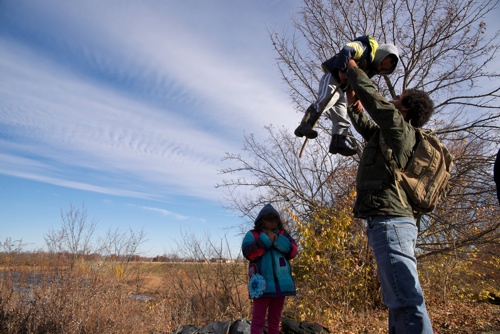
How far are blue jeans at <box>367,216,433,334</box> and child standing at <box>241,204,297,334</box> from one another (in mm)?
1765

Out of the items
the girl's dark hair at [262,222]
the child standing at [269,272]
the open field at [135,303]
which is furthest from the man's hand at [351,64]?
the open field at [135,303]

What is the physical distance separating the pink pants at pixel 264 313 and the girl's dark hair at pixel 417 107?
7.33 ft

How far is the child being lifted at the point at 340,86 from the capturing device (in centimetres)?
237

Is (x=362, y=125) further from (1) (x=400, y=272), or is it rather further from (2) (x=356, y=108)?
(1) (x=400, y=272)

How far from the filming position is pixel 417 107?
90.2 inches

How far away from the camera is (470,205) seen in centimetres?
711

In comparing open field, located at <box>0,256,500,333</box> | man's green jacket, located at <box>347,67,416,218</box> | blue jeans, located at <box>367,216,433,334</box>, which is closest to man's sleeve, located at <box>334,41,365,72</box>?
man's green jacket, located at <box>347,67,416,218</box>

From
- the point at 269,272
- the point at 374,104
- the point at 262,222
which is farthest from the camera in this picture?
the point at 262,222

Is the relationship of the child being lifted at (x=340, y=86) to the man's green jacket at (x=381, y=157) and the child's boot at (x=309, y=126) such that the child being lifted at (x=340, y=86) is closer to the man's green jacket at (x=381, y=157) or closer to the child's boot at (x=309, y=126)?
the child's boot at (x=309, y=126)

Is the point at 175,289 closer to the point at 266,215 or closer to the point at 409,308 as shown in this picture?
the point at 266,215

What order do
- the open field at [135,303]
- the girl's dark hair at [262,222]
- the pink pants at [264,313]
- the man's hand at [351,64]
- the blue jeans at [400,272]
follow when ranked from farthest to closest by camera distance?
the open field at [135,303], the girl's dark hair at [262,222], the pink pants at [264,313], the man's hand at [351,64], the blue jeans at [400,272]

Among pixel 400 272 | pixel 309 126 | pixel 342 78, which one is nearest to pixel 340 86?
pixel 342 78

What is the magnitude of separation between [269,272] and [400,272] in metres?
1.95

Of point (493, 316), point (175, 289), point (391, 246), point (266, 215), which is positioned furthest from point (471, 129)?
point (175, 289)
